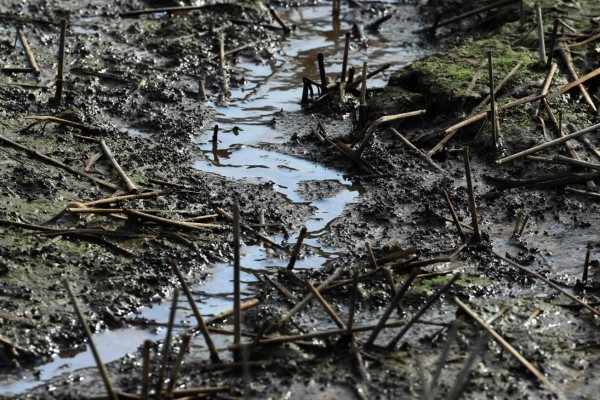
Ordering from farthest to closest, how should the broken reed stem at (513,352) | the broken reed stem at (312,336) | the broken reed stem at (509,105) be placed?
the broken reed stem at (509,105) < the broken reed stem at (312,336) < the broken reed stem at (513,352)

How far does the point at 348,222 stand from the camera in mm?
6941

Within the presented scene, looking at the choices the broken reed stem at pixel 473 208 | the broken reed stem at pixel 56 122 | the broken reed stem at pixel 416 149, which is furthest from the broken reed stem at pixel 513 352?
the broken reed stem at pixel 56 122

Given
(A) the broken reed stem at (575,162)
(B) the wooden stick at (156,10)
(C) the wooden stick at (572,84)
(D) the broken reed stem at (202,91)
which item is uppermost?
(B) the wooden stick at (156,10)

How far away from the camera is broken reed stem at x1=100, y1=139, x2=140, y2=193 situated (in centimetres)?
692

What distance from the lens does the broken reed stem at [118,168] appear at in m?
6.92

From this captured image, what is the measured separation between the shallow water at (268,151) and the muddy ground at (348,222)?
0.40 ft

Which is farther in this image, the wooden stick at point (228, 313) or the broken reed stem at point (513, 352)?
the wooden stick at point (228, 313)

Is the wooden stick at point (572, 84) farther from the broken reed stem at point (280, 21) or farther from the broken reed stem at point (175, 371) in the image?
the broken reed stem at point (175, 371)

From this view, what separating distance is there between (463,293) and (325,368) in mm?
1207

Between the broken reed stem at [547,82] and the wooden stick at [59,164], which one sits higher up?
the broken reed stem at [547,82]

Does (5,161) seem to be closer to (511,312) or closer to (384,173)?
(384,173)

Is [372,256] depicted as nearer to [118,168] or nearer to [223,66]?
[118,168]

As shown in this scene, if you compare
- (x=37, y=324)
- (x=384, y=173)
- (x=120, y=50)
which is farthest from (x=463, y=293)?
(x=120, y=50)

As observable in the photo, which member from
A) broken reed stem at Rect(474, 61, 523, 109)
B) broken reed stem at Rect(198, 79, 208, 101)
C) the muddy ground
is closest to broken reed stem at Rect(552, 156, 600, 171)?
A: the muddy ground
